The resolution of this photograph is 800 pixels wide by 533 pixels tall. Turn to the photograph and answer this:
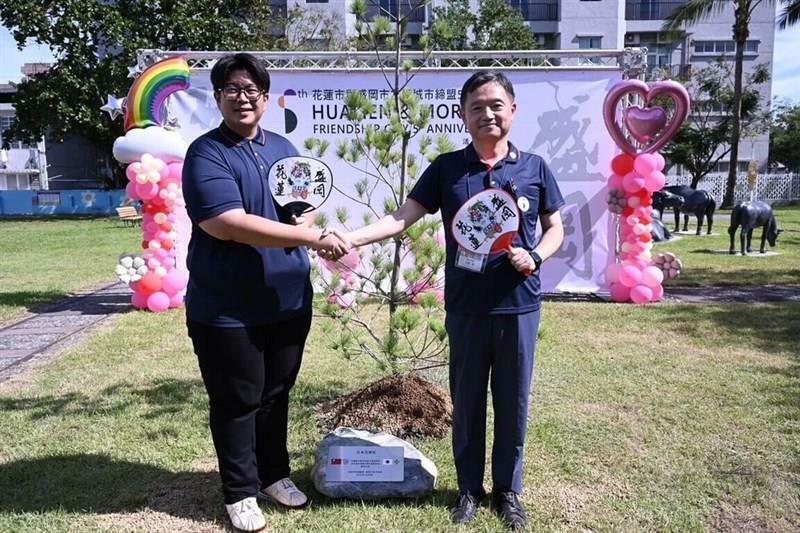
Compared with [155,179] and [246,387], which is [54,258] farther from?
[246,387]

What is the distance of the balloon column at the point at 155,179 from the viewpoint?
598cm

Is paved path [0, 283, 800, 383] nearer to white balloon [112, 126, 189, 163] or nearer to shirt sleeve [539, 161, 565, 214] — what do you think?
white balloon [112, 126, 189, 163]

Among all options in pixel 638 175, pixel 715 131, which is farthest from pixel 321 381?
pixel 715 131

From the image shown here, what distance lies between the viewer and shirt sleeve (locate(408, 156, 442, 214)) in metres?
2.32

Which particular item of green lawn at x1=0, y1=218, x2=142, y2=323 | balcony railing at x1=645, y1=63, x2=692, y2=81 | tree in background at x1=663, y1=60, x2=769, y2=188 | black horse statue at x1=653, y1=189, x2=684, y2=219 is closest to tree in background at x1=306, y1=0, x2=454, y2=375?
green lawn at x1=0, y1=218, x2=142, y2=323

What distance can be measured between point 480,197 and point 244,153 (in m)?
0.84

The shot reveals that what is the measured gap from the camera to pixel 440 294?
3189mm

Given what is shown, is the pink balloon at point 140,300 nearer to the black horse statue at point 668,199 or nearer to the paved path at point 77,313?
the paved path at point 77,313

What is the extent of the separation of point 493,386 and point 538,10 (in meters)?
31.8

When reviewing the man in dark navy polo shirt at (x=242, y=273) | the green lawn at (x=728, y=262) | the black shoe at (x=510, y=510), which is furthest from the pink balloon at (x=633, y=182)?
the man in dark navy polo shirt at (x=242, y=273)

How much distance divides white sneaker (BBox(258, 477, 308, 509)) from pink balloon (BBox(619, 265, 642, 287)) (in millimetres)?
4935

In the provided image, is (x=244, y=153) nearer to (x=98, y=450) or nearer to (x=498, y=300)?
(x=498, y=300)

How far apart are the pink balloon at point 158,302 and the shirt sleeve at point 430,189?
4860mm

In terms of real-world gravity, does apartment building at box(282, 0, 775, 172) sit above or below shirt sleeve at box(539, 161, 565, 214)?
above
